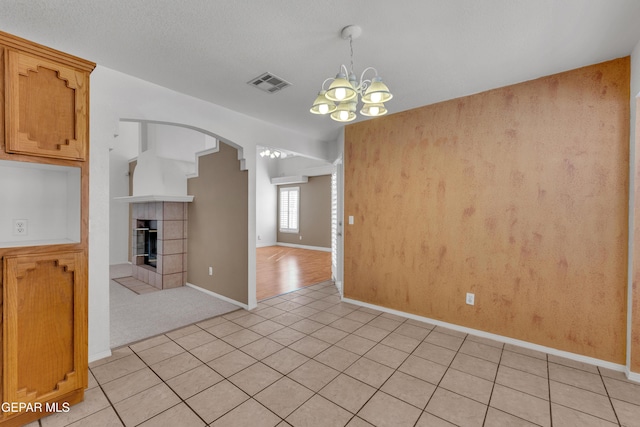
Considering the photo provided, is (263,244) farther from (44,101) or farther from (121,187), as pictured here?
(44,101)

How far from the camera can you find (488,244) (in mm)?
2984

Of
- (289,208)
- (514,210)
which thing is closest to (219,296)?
(514,210)

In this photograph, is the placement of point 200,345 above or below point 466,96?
below

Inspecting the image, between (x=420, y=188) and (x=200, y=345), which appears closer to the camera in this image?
(x=200, y=345)

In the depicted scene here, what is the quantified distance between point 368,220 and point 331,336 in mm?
1654

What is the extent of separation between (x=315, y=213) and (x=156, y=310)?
6282 millimetres

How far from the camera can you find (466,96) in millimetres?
3104

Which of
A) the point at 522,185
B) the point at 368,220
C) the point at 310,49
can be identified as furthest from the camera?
the point at 368,220

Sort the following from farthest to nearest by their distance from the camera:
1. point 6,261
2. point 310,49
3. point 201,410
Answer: point 310,49, point 201,410, point 6,261

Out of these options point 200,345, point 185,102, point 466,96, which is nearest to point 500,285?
point 466,96

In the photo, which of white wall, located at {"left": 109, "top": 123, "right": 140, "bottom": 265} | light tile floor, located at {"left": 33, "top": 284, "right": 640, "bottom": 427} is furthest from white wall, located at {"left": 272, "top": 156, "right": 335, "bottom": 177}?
light tile floor, located at {"left": 33, "top": 284, "right": 640, "bottom": 427}

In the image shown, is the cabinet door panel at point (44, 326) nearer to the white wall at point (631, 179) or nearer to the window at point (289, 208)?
the white wall at point (631, 179)

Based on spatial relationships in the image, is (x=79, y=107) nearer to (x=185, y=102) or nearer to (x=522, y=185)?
(x=185, y=102)

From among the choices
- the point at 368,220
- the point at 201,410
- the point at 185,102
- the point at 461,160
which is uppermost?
the point at 185,102
